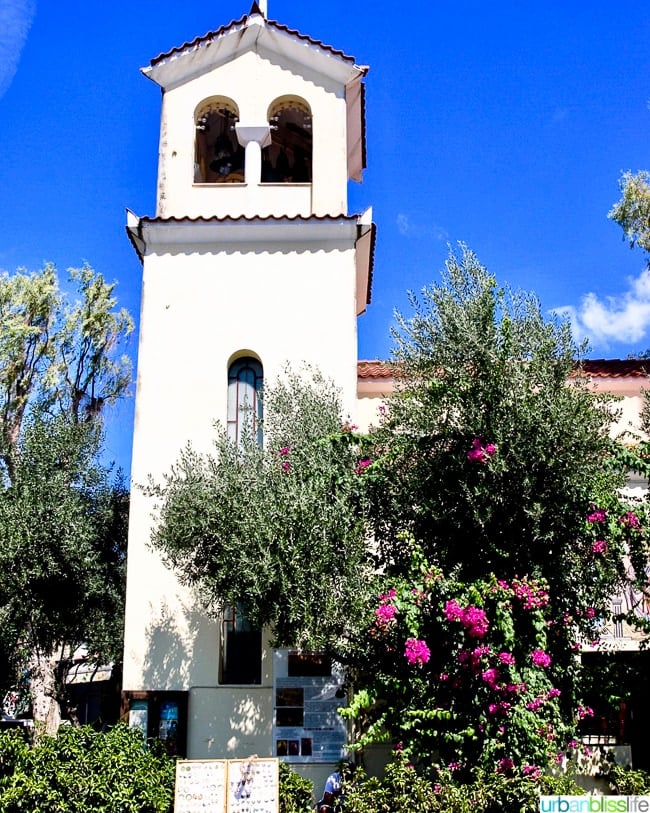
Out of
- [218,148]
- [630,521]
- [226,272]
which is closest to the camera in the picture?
[630,521]

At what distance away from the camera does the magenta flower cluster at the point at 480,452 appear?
1233 centimetres

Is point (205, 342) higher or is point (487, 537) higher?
point (205, 342)

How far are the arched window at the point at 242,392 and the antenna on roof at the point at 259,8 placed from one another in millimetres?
6736

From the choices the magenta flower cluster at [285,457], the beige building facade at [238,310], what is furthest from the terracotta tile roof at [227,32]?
the magenta flower cluster at [285,457]

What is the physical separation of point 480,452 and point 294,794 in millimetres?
4797

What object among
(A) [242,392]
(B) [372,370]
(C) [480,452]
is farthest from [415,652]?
(B) [372,370]

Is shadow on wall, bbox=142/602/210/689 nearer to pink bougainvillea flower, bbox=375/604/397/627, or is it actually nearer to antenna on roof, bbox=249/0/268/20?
pink bougainvillea flower, bbox=375/604/397/627

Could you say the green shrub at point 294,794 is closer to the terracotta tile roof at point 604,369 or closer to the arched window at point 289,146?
the terracotta tile roof at point 604,369

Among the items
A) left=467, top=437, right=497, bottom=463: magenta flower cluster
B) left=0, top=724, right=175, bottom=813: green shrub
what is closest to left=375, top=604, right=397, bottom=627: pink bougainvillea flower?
left=467, top=437, right=497, bottom=463: magenta flower cluster

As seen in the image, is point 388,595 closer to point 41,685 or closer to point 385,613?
point 385,613

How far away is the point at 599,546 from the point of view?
12.6 meters

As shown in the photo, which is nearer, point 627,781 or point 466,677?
point 466,677

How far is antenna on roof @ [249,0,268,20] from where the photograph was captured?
1809 cm

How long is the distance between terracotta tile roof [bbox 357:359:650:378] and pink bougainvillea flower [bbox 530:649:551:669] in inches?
249
